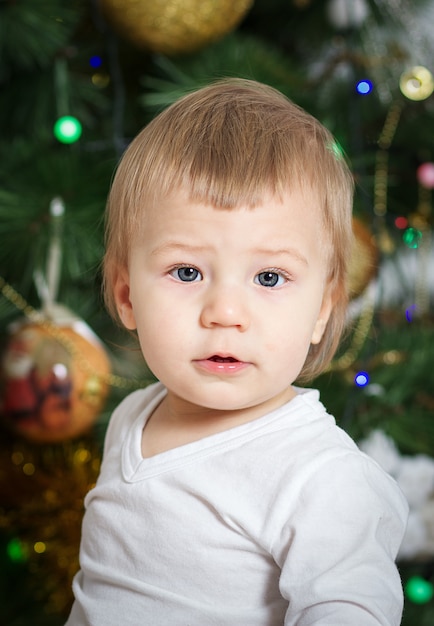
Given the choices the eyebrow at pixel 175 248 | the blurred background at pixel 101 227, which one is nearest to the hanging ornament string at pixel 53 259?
the blurred background at pixel 101 227

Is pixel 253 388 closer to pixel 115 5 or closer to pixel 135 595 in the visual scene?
pixel 135 595

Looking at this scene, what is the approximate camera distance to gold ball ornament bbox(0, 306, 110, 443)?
1178 millimetres

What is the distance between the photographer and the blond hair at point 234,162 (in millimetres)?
667

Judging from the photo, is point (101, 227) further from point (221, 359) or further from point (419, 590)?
point (419, 590)

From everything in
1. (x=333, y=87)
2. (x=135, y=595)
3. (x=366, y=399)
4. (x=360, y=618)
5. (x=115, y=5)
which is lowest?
(x=366, y=399)

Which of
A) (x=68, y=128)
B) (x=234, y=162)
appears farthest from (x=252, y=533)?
(x=68, y=128)

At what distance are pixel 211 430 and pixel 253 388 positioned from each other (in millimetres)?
70

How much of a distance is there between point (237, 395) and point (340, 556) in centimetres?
15

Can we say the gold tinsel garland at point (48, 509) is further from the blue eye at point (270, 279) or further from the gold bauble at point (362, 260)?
the blue eye at point (270, 279)

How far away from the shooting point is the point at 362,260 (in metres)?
1.20

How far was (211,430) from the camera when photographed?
73 cm

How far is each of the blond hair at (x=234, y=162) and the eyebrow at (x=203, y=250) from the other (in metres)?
0.04

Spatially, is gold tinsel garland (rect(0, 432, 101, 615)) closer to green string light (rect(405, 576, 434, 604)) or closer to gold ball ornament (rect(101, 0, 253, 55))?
green string light (rect(405, 576, 434, 604))

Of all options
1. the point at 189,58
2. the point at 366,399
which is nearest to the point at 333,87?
the point at 189,58
